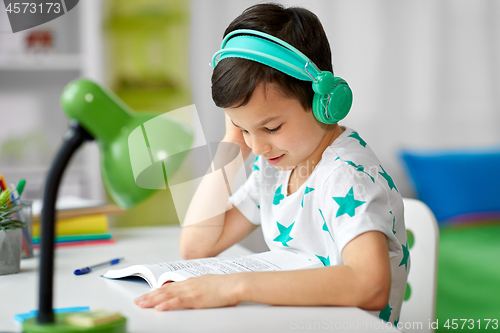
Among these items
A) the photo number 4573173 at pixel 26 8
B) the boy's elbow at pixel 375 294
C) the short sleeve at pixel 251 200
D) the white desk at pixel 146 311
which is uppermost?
the photo number 4573173 at pixel 26 8

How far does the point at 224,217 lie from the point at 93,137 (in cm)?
55

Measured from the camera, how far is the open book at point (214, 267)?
68 cm

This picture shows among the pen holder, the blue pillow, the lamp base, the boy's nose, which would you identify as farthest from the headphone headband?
the blue pillow

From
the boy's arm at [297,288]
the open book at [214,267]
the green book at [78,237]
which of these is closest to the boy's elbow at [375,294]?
the boy's arm at [297,288]

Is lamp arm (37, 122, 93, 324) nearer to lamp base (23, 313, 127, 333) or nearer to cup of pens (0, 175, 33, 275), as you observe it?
lamp base (23, 313, 127, 333)

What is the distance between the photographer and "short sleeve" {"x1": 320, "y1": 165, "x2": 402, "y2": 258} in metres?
0.65

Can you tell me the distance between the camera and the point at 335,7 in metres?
2.32

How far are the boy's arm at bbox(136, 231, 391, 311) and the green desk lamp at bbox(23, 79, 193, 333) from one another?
0.44ft

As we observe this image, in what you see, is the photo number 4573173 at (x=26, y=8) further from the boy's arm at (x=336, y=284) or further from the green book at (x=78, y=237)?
the boy's arm at (x=336, y=284)

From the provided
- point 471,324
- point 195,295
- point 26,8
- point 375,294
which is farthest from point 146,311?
point 26,8

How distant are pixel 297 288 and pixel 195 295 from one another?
130 millimetres

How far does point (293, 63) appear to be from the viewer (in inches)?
27.6

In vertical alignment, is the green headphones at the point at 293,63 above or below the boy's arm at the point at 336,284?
above

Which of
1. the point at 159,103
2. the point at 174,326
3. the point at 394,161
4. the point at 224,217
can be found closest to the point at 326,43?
the point at 224,217
